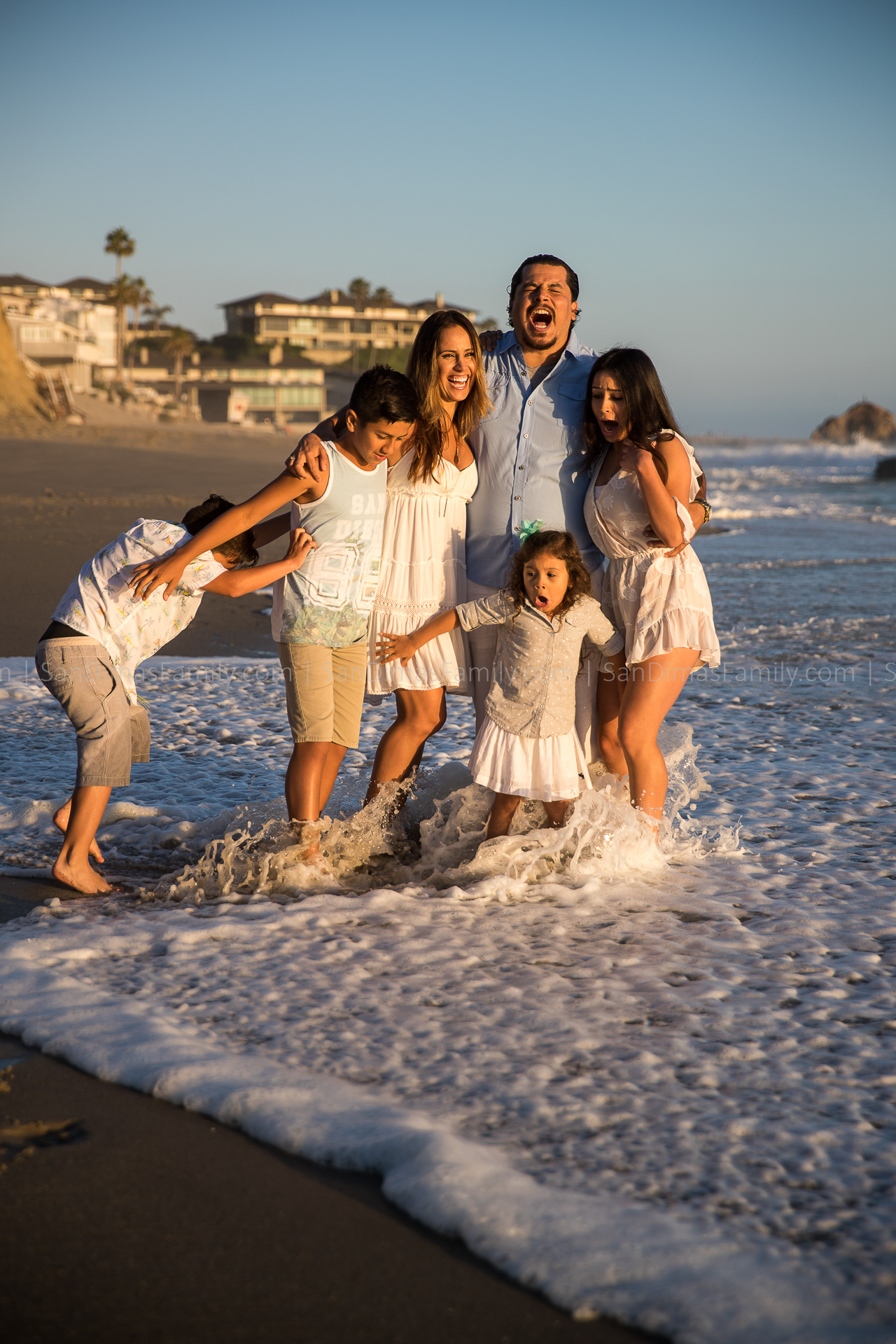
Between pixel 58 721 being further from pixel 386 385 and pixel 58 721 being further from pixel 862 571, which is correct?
pixel 862 571

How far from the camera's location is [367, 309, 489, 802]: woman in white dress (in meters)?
3.90

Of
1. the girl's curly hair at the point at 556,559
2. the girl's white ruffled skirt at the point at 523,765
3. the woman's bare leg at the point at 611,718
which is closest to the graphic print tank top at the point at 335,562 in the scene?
the girl's curly hair at the point at 556,559

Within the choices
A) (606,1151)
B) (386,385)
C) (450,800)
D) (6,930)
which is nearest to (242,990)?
(6,930)

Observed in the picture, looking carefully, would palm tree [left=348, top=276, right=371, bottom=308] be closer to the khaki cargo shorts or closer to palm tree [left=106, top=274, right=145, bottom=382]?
palm tree [left=106, top=274, right=145, bottom=382]

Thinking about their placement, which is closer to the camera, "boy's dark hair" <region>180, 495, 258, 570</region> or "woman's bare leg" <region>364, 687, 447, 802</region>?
"boy's dark hair" <region>180, 495, 258, 570</region>

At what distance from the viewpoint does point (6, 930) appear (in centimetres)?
358

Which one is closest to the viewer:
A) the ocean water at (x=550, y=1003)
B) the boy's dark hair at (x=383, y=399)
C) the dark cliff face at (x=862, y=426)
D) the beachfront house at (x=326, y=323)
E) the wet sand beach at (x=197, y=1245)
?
the wet sand beach at (x=197, y=1245)

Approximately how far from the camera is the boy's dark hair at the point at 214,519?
3.91 metres

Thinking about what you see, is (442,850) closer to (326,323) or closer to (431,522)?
(431,522)

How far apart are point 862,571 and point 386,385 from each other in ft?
38.3

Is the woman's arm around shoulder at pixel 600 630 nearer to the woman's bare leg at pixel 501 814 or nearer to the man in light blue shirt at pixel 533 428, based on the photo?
the man in light blue shirt at pixel 533 428

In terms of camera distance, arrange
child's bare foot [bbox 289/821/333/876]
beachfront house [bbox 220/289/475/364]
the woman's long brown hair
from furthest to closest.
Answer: beachfront house [bbox 220/289/475/364]
child's bare foot [bbox 289/821/333/876]
the woman's long brown hair

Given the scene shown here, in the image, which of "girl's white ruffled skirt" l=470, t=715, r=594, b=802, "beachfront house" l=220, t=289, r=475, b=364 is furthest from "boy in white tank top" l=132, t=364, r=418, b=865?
"beachfront house" l=220, t=289, r=475, b=364

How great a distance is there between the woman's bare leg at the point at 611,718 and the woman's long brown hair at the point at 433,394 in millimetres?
1062
